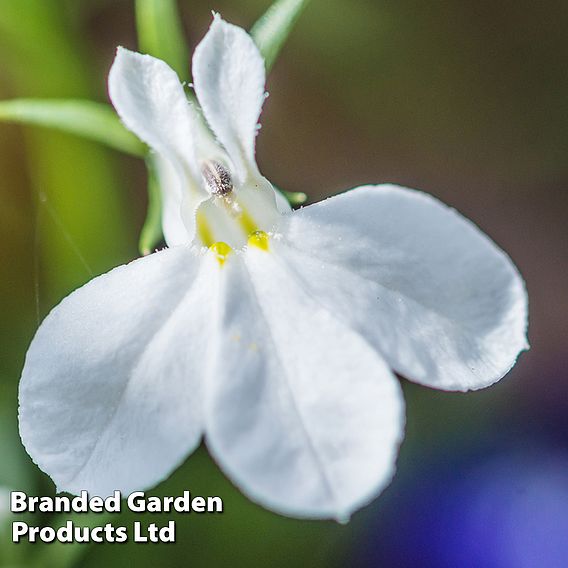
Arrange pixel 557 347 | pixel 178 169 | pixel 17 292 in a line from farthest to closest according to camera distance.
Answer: pixel 557 347 < pixel 17 292 < pixel 178 169

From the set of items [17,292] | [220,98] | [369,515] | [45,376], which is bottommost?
[369,515]

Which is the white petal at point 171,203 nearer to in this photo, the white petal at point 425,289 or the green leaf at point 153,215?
the green leaf at point 153,215

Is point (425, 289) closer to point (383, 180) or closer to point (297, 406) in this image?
point (297, 406)

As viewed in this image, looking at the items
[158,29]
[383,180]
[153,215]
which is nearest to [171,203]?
[153,215]

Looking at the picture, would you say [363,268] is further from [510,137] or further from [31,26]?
[510,137]

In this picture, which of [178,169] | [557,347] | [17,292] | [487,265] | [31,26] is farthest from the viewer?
[557,347]

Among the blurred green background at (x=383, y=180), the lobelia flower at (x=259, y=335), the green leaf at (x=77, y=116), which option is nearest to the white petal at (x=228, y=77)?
the lobelia flower at (x=259, y=335)

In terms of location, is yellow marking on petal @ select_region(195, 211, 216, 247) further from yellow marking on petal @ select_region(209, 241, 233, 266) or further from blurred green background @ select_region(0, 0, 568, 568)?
blurred green background @ select_region(0, 0, 568, 568)

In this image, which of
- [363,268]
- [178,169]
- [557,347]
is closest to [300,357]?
[363,268]
